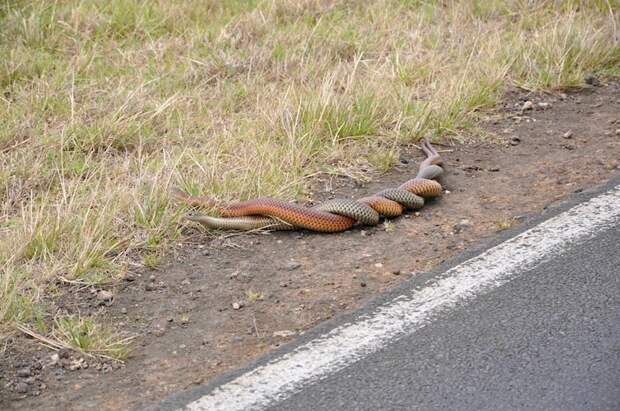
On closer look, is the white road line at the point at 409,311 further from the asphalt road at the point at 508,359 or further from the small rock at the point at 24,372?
the small rock at the point at 24,372

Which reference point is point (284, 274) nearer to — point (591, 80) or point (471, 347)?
point (471, 347)

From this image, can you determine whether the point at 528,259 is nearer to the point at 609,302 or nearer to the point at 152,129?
the point at 609,302

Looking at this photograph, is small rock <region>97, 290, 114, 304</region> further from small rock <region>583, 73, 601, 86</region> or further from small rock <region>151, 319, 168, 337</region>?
small rock <region>583, 73, 601, 86</region>

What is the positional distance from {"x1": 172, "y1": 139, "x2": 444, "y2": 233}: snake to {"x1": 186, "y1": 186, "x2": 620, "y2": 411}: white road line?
58cm

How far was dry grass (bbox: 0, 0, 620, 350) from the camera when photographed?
417cm

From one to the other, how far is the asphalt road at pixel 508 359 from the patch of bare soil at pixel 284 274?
40cm

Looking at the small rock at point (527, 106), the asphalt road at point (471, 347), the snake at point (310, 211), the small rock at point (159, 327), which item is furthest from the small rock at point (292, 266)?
the small rock at point (527, 106)

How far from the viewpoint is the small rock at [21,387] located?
3.13 m

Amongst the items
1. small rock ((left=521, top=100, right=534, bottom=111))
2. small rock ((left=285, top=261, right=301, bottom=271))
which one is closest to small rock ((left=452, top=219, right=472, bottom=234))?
small rock ((left=285, top=261, right=301, bottom=271))

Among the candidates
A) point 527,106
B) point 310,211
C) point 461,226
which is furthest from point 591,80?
point 310,211

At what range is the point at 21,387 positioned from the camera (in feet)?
10.3

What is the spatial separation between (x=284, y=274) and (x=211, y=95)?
2.12m

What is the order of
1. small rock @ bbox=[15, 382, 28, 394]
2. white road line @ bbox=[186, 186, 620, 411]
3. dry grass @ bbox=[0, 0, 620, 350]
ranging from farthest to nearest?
dry grass @ bbox=[0, 0, 620, 350], small rock @ bbox=[15, 382, 28, 394], white road line @ bbox=[186, 186, 620, 411]

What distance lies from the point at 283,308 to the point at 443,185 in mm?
1414
